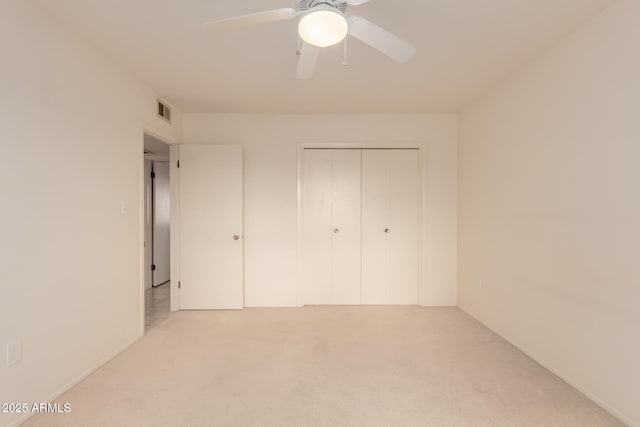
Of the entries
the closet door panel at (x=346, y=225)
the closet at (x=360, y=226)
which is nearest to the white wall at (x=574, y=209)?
the closet at (x=360, y=226)

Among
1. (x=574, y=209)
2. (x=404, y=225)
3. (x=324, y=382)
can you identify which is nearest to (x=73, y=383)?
(x=324, y=382)

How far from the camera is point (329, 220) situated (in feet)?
12.1

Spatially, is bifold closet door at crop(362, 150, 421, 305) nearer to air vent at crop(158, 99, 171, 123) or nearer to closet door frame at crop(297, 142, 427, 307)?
closet door frame at crop(297, 142, 427, 307)

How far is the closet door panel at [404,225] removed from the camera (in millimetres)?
3707

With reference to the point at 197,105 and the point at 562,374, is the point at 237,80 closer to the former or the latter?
the point at 197,105

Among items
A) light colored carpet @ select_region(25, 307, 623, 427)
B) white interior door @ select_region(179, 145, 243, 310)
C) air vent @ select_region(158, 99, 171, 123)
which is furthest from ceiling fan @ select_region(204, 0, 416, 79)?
white interior door @ select_region(179, 145, 243, 310)

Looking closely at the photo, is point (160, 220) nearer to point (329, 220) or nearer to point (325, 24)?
point (329, 220)

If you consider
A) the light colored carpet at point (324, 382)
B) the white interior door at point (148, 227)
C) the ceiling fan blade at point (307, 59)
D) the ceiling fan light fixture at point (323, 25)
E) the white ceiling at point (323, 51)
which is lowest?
the light colored carpet at point (324, 382)

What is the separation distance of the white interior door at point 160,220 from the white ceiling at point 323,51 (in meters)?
1.69

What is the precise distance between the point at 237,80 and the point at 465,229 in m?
2.98

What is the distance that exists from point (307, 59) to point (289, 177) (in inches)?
81.9

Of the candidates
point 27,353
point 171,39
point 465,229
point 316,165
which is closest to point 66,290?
point 27,353

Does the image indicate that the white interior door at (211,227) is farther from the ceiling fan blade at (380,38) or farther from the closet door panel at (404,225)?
the ceiling fan blade at (380,38)

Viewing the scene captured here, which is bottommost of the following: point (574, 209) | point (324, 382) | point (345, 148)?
point (324, 382)
